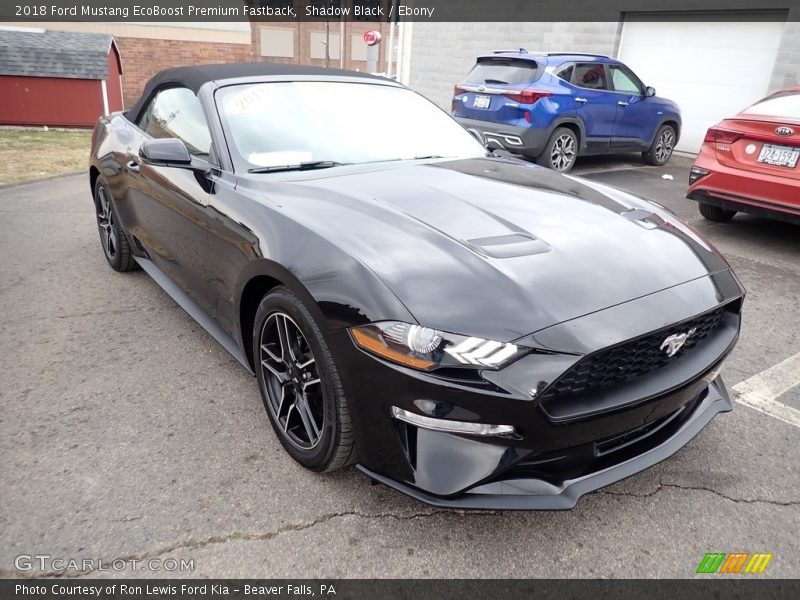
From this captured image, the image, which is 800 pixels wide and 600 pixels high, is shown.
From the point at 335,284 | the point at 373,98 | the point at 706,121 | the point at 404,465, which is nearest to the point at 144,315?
the point at 373,98

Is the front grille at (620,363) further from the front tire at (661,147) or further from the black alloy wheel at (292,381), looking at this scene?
the front tire at (661,147)

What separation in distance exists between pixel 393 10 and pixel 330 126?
21.4 metres

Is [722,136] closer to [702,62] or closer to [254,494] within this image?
[254,494]

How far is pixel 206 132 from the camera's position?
313 centimetres

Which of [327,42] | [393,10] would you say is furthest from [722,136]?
[327,42]

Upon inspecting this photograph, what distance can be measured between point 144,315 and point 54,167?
7076mm

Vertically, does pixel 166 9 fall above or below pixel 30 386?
above

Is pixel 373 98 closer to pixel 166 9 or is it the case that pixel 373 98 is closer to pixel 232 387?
pixel 232 387

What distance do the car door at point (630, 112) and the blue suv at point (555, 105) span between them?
0.05 ft

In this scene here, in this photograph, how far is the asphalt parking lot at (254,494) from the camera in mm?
2070

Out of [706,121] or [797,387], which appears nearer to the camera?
[797,387]

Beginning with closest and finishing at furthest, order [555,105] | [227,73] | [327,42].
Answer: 1. [227,73]
2. [555,105]
3. [327,42]

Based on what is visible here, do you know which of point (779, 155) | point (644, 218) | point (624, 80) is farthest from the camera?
point (624, 80)

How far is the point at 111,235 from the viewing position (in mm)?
4629
